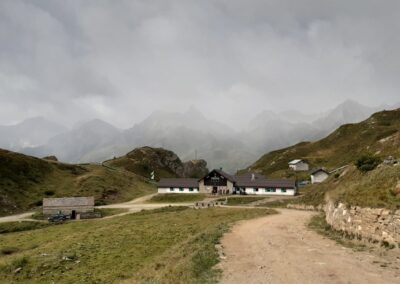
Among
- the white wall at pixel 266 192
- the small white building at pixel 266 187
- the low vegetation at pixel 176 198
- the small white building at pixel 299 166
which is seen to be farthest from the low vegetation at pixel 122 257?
the small white building at pixel 299 166

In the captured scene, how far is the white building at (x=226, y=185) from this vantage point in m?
110

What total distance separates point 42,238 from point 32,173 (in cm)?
6634

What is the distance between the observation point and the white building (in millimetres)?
110250

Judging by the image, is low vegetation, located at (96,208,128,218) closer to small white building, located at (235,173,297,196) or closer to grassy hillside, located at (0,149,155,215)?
grassy hillside, located at (0,149,155,215)

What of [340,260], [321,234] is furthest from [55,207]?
[340,260]

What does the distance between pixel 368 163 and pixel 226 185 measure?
64449mm

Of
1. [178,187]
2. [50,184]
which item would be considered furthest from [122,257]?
[50,184]

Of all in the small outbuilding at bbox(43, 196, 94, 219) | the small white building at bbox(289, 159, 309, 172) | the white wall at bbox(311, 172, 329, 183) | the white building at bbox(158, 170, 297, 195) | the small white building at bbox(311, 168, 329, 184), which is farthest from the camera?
the small white building at bbox(289, 159, 309, 172)

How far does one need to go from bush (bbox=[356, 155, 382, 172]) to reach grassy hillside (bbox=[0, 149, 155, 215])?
71.3 metres

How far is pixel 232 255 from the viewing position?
83.0ft

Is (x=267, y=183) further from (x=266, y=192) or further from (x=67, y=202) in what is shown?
(x=67, y=202)

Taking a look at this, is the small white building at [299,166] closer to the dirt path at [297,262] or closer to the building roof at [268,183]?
the building roof at [268,183]

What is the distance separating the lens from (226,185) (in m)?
115

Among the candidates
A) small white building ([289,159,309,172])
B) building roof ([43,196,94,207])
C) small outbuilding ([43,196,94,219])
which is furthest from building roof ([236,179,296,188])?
small white building ([289,159,309,172])
